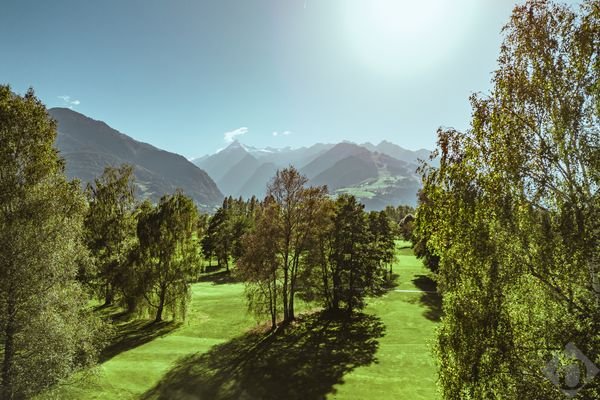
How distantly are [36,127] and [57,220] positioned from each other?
5.35 m

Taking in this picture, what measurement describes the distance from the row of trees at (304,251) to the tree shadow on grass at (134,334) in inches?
424

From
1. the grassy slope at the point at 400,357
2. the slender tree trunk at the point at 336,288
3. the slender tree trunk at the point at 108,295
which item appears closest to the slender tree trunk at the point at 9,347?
the grassy slope at the point at 400,357

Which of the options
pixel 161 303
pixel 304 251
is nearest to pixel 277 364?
pixel 304 251

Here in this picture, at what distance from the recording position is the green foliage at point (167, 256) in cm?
4084

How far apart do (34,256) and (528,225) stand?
2164 cm

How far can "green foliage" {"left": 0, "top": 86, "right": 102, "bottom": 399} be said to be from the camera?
16406 mm

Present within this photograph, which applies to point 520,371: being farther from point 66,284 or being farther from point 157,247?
point 157,247

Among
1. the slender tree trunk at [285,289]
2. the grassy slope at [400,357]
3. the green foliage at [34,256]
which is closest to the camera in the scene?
the green foliage at [34,256]

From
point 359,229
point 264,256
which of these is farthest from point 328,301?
point 264,256

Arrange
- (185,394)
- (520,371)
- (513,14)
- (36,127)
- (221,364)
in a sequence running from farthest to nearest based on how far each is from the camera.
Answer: (221,364) < (185,394) < (36,127) < (513,14) < (520,371)

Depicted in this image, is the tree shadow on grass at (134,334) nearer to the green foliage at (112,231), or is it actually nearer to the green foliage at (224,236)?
the green foliage at (112,231)

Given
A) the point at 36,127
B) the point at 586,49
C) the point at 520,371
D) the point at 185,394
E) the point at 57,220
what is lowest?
the point at 185,394

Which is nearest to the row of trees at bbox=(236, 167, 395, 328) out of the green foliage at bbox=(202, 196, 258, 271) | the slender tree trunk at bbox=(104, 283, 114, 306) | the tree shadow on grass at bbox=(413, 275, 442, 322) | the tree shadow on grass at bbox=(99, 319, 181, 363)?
the tree shadow on grass at bbox=(413, 275, 442, 322)

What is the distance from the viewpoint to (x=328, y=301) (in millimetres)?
46219
